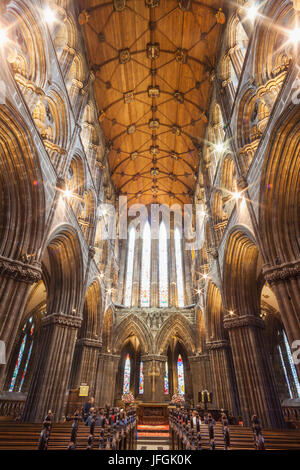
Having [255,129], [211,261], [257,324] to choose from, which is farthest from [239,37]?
[257,324]

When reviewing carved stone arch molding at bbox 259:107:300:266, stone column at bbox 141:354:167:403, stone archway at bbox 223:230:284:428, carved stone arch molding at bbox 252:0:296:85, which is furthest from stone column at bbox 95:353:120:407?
carved stone arch molding at bbox 252:0:296:85

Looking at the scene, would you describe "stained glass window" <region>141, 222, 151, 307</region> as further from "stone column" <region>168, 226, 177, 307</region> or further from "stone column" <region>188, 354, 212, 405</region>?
"stone column" <region>188, 354, 212, 405</region>

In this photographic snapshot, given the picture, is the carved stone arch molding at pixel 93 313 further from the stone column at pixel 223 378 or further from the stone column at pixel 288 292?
the stone column at pixel 288 292

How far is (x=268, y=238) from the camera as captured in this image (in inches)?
332

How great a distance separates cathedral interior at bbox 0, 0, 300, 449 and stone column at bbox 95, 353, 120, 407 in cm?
10

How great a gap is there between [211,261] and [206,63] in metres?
12.0

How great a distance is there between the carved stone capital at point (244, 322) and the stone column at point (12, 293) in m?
8.28

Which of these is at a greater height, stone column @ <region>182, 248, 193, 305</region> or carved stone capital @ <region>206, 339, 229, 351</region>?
stone column @ <region>182, 248, 193, 305</region>

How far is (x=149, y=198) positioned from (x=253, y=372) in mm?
19071

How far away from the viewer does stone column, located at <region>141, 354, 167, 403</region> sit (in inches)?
714

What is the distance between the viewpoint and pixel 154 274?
2366 cm

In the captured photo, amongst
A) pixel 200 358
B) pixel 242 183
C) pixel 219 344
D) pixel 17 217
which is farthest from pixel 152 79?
pixel 200 358

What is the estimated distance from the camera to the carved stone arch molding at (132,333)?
1984cm

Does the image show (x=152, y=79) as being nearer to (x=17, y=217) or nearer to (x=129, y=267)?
(x=17, y=217)
